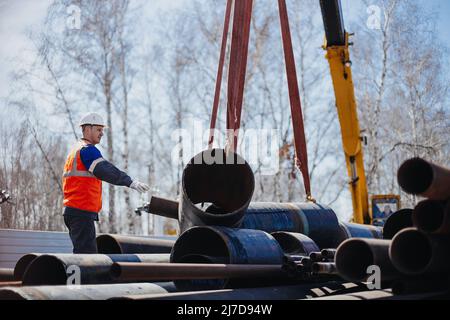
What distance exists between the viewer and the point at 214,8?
20109mm

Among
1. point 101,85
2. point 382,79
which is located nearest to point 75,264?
point 101,85

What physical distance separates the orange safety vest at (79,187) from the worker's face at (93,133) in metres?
0.30

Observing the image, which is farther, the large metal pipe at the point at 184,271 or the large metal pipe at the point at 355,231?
the large metal pipe at the point at 355,231

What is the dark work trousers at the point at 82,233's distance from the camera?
5.30m

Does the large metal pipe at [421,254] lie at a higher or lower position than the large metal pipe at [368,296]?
higher

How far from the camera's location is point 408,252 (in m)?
2.97

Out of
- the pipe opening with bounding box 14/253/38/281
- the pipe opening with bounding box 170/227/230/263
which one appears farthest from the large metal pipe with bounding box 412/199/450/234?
the pipe opening with bounding box 14/253/38/281

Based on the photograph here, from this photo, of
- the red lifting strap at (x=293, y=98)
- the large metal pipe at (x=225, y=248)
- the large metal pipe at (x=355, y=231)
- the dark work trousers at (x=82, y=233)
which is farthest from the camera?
the red lifting strap at (x=293, y=98)

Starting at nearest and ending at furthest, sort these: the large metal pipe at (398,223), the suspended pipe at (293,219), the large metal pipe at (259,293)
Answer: the large metal pipe at (259,293) < the large metal pipe at (398,223) < the suspended pipe at (293,219)

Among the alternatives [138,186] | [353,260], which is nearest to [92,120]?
[138,186]

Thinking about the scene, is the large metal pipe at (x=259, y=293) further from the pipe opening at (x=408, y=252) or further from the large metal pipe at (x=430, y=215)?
the large metal pipe at (x=430, y=215)

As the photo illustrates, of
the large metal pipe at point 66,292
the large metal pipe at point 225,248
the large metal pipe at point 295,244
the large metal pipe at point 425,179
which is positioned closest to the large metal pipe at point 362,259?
the large metal pipe at point 425,179

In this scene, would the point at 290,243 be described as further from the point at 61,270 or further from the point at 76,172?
the point at 76,172
